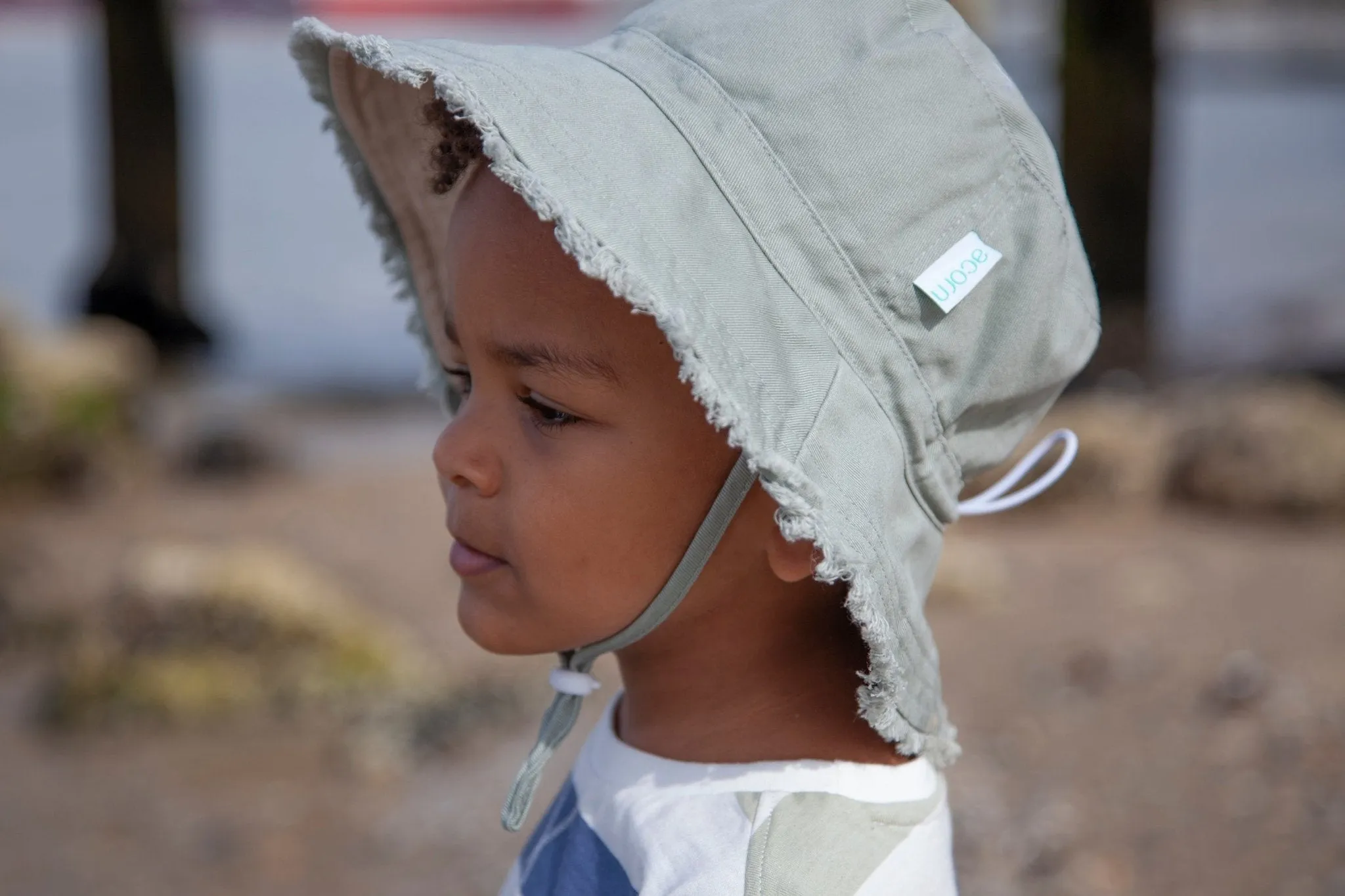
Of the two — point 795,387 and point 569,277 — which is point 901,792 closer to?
point 795,387

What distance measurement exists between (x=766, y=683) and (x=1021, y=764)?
211cm

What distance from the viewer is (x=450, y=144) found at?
1.61m

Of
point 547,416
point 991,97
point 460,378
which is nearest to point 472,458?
point 547,416

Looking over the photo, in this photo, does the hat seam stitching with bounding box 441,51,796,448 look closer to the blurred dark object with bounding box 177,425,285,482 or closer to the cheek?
the cheek

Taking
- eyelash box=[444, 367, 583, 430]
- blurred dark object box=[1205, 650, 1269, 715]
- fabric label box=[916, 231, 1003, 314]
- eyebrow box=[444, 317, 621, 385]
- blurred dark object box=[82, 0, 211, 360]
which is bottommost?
blurred dark object box=[82, 0, 211, 360]

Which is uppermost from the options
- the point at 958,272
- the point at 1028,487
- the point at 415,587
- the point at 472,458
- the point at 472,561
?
the point at 958,272

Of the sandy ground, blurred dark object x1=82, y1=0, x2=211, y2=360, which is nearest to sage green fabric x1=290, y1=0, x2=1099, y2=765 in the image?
the sandy ground

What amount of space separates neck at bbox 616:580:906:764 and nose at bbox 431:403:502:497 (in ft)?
0.81

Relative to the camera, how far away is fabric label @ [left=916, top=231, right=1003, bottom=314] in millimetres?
1402

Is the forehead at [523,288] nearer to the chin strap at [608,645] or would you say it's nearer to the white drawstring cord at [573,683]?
the chin strap at [608,645]

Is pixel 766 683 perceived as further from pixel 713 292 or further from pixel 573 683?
pixel 713 292

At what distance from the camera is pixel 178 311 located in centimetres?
950

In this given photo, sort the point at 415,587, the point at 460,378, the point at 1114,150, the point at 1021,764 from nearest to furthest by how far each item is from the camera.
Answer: the point at 460,378 → the point at 1021,764 → the point at 415,587 → the point at 1114,150

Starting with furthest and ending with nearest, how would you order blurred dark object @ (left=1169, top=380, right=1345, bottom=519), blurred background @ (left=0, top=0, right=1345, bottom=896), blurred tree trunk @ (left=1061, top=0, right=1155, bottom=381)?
blurred tree trunk @ (left=1061, top=0, right=1155, bottom=381) < blurred dark object @ (left=1169, top=380, right=1345, bottom=519) < blurred background @ (left=0, top=0, right=1345, bottom=896)
